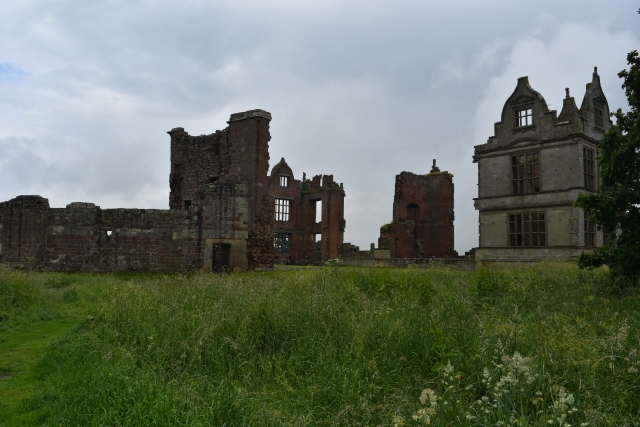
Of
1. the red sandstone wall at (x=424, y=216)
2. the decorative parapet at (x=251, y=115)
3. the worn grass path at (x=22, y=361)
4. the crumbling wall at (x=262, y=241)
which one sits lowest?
the worn grass path at (x=22, y=361)

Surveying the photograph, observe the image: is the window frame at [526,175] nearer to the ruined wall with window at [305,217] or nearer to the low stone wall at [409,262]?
the low stone wall at [409,262]

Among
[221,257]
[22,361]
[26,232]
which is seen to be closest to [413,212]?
[221,257]

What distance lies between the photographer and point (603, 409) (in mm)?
4066

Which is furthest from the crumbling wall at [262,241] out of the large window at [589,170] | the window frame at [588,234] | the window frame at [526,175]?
the large window at [589,170]

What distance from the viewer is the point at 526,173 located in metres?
26.0

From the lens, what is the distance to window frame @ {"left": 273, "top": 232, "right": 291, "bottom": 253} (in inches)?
1671

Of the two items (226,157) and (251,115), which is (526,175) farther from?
(226,157)

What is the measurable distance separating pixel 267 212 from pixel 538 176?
14.6m

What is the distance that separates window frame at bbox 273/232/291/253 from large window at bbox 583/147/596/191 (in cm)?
2455

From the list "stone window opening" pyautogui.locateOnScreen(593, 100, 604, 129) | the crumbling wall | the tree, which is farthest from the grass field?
"stone window opening" pyautogui.locateOnScreen(593, 100, 604, 129)

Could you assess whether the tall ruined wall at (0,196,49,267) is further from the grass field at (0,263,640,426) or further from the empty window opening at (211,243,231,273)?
the grass field at (0,263,640,426)

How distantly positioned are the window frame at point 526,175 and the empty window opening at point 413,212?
11.0 metres

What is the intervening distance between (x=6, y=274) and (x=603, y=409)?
40.0 feet

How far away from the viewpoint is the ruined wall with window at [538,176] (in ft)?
79.0
